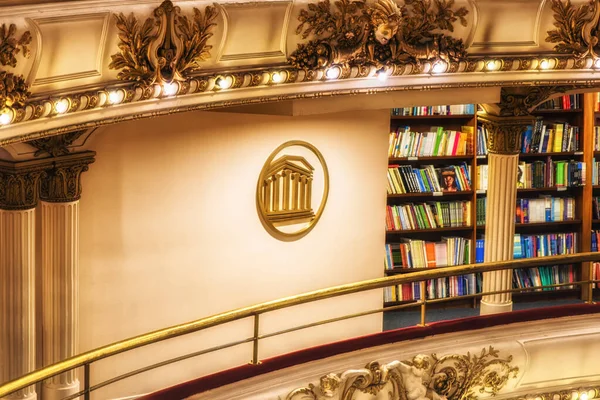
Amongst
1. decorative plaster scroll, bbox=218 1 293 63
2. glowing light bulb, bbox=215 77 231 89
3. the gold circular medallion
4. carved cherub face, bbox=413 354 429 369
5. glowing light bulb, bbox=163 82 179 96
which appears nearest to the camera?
glowing light bulb, bbox=163 82 179 96

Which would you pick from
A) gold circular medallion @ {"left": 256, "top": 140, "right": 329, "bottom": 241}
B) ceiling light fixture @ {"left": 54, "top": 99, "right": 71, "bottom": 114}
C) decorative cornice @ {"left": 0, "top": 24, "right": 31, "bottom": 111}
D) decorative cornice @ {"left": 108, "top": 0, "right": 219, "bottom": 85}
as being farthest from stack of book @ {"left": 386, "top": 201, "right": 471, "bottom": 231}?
decorative cornice @ {"left": 0, "top": 24, "right": 31, "bottom": 111}

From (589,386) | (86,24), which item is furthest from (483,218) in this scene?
(86,24)

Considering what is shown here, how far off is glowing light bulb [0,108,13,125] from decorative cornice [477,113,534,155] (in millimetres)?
4689

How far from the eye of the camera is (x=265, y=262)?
7.93m

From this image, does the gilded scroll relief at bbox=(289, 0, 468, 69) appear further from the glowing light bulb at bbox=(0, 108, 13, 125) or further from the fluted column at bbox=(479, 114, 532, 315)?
the glowing light bulb at bbox=(0, 108, 13, 125)

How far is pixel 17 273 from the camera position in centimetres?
679

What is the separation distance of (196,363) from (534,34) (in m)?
3.05

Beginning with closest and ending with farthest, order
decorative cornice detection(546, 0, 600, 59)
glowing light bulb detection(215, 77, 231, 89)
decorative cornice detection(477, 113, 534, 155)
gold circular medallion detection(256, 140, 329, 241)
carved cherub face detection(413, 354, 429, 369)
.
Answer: glowing light bulb detection(215, 77, 231, 89) < carved cherub face detection(413, 354, 429, 369) < decorative cornice detection(546, 0, 600, 59) < gold circular medallion detection(256, 140, 329, 241) < decorative cornice detection(477, 113, 534, 155)

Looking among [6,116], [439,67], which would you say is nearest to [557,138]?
[439,67]

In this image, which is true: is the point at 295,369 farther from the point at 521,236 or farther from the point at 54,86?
the point at 521,236

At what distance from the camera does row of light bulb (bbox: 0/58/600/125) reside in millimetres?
5406

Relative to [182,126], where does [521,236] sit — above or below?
below

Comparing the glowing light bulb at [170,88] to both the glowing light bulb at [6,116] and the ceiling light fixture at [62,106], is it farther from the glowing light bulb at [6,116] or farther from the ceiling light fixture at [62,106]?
the glowing light bulb at [6,116]

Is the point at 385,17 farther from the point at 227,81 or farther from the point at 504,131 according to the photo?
the point at 504,131
